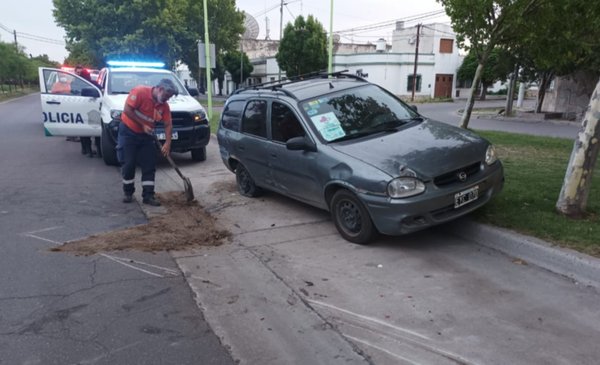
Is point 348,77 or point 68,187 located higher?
point 348,77

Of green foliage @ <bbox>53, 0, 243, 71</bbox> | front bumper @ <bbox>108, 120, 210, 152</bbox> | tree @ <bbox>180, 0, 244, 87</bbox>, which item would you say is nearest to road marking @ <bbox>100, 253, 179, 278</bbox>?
front bumper @ <bbox>108, 120, 210, 152</bbox>

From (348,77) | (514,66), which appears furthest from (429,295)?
(514,66)

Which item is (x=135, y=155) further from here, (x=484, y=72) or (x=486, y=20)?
(x=484, y=72)

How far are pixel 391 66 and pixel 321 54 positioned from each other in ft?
28.9

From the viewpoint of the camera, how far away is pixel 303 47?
130 ft

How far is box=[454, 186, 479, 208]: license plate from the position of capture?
15.3 feet

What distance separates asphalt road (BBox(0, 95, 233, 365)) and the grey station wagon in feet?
5.94

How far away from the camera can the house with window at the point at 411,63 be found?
4538 cm

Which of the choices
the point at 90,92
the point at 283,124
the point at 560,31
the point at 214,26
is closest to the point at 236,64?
the point at 214,26

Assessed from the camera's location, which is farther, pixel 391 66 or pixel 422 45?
pixel 422 45

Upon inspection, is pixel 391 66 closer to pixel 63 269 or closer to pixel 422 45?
pixel 422 45

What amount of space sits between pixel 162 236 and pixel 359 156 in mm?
2410

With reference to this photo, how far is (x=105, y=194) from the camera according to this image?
7492 mm

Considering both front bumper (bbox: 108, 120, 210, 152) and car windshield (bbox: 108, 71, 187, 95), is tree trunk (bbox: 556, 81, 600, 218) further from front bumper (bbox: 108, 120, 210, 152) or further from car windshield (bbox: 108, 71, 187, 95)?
car windshield (bbox: 108, 71, 187, 95)
